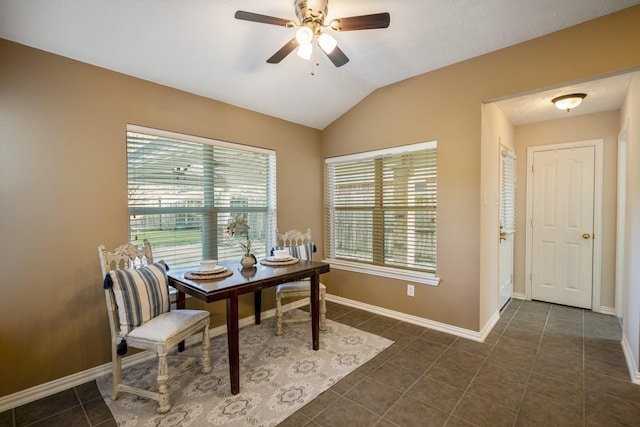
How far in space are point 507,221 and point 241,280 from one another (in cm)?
364

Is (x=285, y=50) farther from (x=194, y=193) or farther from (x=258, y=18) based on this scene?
(x=194, y=193)

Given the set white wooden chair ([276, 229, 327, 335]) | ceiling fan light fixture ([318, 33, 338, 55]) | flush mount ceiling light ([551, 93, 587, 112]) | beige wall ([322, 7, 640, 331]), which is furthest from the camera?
white wooden chair ([276, 229, 327, 335])

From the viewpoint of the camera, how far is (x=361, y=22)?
1.82 m

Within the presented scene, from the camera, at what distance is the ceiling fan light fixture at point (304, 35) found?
5.89ft

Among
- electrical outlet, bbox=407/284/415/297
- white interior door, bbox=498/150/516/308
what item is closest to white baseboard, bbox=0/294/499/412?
electrical outlet, bbox=407/284/415/297

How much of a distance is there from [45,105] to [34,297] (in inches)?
55.7

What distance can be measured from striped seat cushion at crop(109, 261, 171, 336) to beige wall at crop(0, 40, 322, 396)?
0.52m

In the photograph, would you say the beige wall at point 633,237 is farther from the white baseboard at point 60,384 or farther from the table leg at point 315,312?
the white baseboard at point 60,384

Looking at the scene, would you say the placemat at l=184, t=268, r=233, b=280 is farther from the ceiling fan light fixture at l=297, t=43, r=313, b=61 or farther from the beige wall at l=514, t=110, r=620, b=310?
the beige wall at l=514, t=110, r=620, b=310

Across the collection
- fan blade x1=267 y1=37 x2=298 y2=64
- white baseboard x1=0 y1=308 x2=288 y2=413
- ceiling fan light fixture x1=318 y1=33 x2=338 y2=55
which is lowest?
white baseboard x1=0 y1=308 x2=288 y2=413

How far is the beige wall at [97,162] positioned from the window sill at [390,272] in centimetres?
11

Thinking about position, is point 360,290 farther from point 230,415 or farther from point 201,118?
point 201,118

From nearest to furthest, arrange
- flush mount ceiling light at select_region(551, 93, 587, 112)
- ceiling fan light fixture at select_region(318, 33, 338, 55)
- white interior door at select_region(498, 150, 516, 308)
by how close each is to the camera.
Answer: ceiling fan light fixture at select_region(318, 33, 338, 55), flush mount ceiling light at select_region(551, 93, 587, 112), white interior door at select_region(498, 150, 516, 308)

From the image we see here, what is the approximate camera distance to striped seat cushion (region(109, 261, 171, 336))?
200 centimetres
